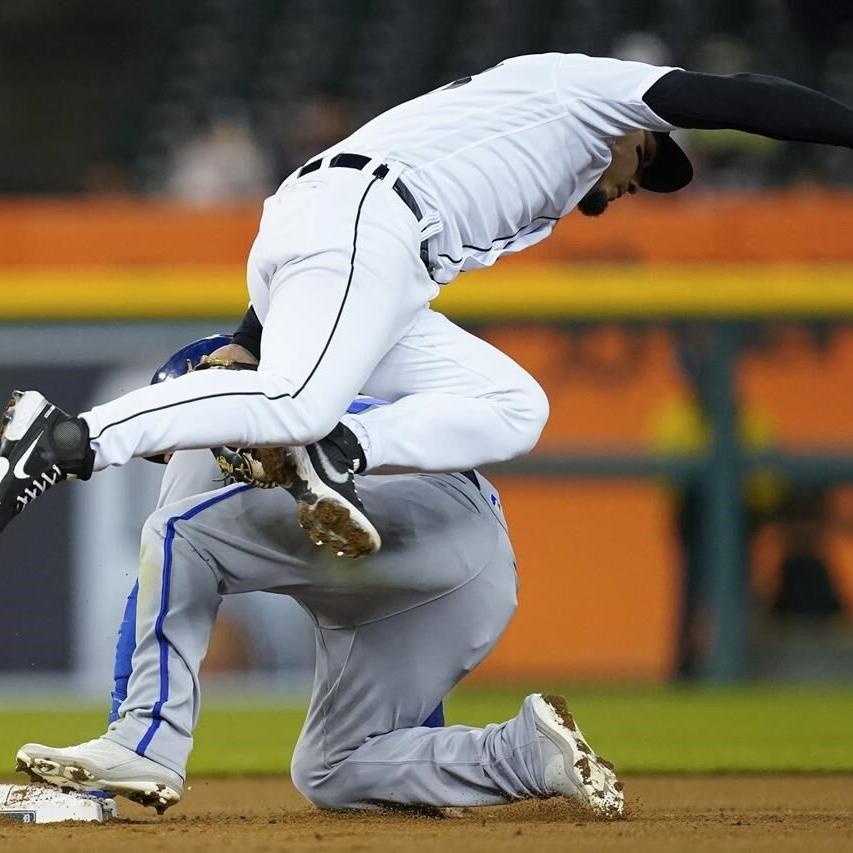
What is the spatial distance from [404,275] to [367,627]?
2.08 ft

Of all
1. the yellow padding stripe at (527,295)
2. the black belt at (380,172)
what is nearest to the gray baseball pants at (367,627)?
the black belt at (380,172)

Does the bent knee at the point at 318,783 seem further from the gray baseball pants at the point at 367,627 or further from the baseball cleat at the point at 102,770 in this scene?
the baseball cleat at the point at 102,770

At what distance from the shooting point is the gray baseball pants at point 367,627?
295cm

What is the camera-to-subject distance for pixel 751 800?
11.6 ft

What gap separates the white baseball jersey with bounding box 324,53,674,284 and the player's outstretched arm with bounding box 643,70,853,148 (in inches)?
2.9

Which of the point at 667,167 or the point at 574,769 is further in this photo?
the point at 667,167

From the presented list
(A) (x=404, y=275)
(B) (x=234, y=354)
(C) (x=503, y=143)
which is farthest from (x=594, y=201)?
(B) (x=234, y=354)

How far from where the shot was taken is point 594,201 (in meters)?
3.53

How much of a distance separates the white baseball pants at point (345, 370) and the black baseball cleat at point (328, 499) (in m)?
0.05

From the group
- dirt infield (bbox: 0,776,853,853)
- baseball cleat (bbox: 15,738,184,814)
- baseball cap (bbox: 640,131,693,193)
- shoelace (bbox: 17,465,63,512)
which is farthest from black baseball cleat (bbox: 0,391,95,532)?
baseball cap (bbox: 640,131,693,193)

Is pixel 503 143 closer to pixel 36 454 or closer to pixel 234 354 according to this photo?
pixel 234 354

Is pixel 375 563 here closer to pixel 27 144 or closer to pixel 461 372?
pixel 461 372

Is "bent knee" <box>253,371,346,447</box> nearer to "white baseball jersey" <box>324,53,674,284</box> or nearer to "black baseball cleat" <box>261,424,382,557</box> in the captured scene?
"black baseball cleat" <box>261,424,382,557</box>

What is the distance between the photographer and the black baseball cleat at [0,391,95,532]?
8.84 ft
